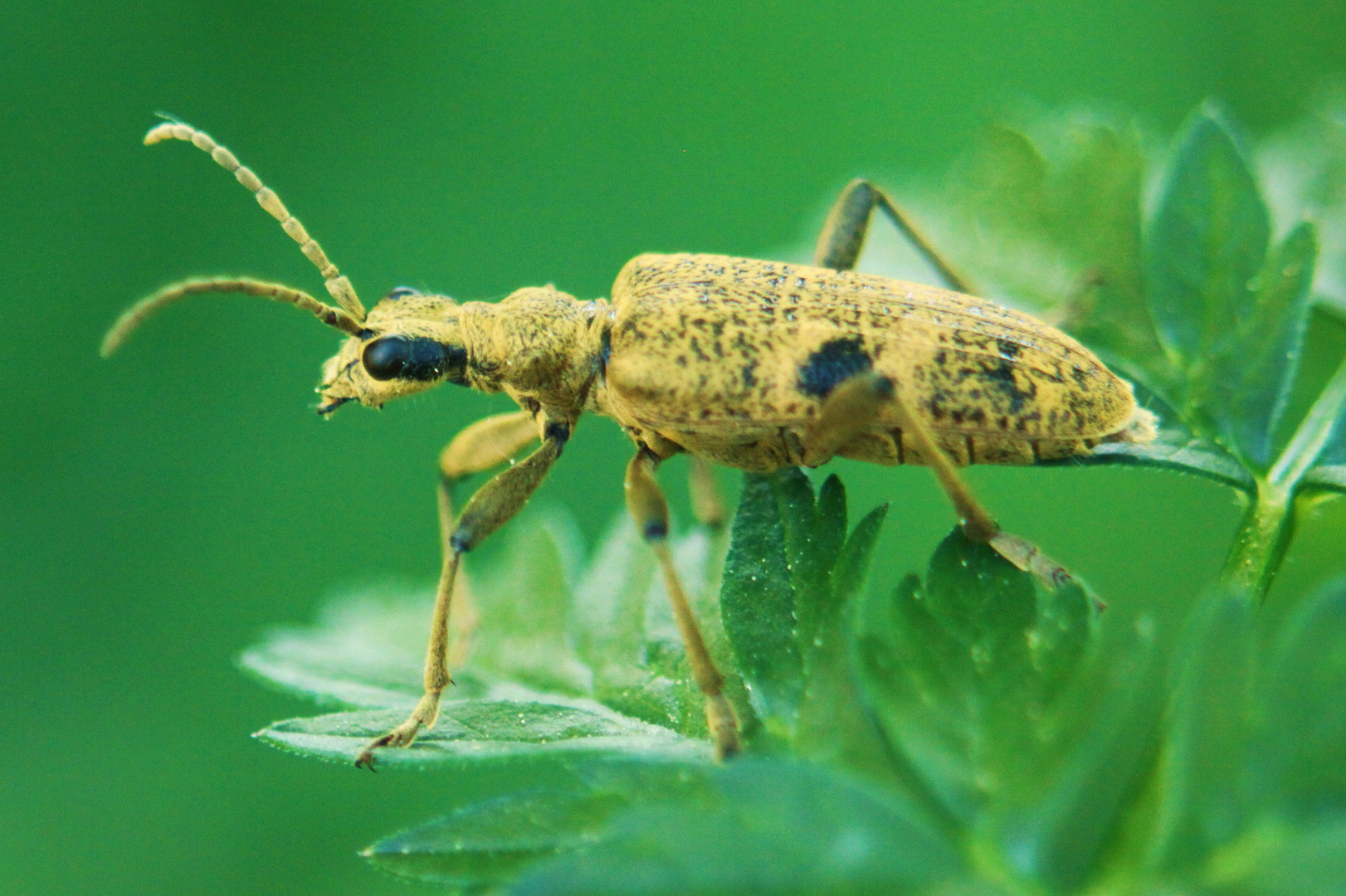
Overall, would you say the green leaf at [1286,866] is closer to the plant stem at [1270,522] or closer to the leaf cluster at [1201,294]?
the plant stem at [1270,522]

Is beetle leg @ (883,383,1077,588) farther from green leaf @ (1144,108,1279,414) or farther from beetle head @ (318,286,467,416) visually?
beetle head @ (318,286,467,416)

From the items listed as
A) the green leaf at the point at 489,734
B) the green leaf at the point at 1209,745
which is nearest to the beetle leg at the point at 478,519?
the green leaf at the point at 489,734

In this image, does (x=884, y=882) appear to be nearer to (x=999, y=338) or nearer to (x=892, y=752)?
(x=892, y=752)

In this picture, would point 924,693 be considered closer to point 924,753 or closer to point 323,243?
point 924,753

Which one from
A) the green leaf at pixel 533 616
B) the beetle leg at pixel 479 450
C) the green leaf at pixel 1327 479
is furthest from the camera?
the beetle leg at pixel 479 450

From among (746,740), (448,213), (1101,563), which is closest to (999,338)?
(746,740)

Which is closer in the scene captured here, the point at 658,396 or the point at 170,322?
the point at 658,396
